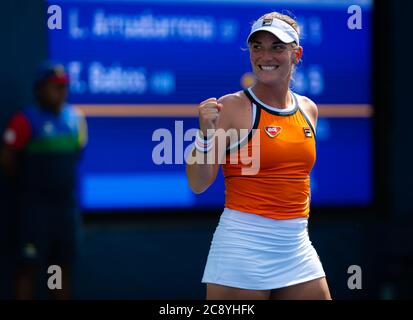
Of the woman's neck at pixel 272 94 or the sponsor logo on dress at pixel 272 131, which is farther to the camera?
the woman's neck at pixel 272 94

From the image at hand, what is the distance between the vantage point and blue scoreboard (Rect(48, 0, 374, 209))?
5.70m

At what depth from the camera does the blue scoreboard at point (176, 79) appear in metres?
5.70

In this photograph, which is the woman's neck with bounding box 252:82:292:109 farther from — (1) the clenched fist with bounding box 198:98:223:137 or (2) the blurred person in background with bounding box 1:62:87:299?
(2) the blurred person in background with bounding box 1:62:87:299

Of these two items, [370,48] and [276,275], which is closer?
[276,275]

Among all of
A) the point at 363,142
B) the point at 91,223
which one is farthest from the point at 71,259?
the point at 363,142

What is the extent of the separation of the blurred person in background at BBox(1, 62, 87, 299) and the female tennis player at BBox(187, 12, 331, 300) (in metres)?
2.47

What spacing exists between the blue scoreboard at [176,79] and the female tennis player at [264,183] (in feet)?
7.01

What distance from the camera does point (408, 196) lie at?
627 cm
